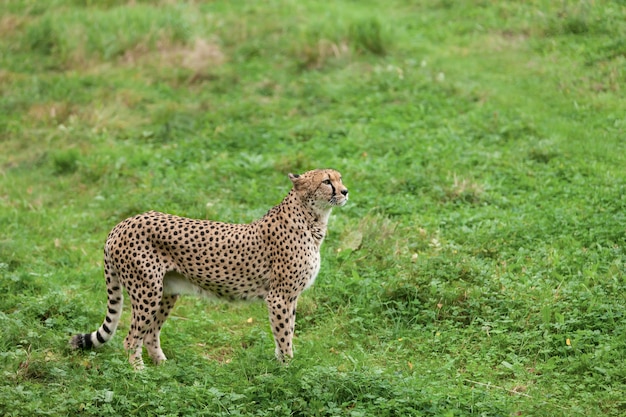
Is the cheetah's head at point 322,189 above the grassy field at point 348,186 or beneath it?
above

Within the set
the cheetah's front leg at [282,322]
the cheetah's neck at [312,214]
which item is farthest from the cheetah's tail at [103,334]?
the cheetah's neck at [312,214]

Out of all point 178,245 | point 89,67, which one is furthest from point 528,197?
point 89,67

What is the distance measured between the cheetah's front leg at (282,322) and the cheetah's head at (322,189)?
772mm

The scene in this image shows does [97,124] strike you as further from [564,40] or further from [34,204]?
[564,40]

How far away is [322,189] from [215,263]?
982mm

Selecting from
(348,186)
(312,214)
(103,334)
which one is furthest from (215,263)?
(348,186)

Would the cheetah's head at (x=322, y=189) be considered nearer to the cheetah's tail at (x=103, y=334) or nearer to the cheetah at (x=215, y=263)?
the cheetah at (x=215, y=263)

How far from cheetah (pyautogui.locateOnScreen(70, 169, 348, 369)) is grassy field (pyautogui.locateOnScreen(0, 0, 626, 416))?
0.93ft

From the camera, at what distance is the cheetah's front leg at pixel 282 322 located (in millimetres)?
6773

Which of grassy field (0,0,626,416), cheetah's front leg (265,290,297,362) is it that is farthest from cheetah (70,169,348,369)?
grassy field (0,0,626,416)

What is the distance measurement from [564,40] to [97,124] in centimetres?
657

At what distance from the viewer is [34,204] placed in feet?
33.6

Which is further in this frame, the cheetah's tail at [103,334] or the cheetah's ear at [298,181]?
Answer: the cheetah's ear at [298,181]

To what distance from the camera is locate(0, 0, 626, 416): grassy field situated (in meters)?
6.25
